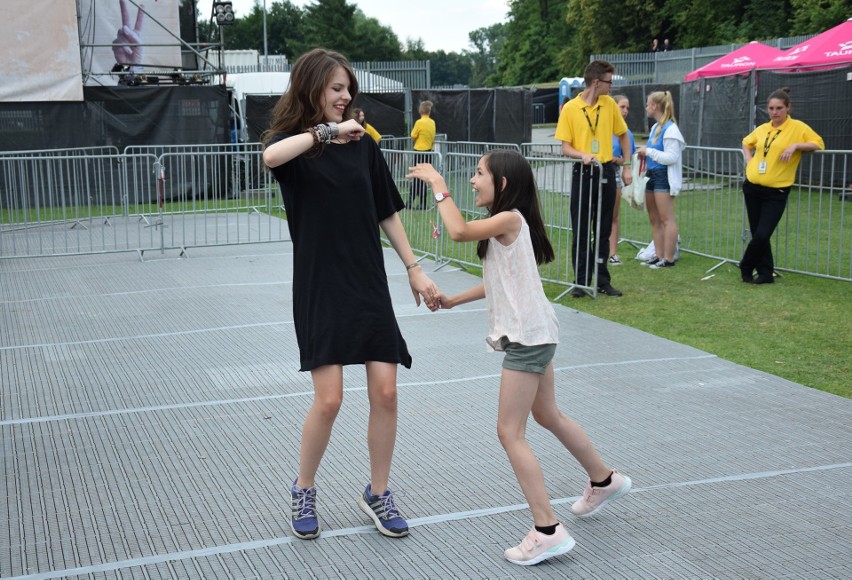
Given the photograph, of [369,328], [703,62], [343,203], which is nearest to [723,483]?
[369,328]

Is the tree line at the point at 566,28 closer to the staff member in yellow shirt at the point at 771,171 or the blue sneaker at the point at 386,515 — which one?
the staff member in yellow shirt at the point at 771,171

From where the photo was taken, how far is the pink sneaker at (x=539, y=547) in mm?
4004

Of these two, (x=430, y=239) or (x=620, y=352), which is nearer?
(x=620, y=352)

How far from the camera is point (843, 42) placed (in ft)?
63.7

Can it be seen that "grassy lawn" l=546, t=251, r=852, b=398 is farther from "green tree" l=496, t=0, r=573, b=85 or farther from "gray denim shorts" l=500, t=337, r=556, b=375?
"green tree" l=496, t=0, r=573, b=85

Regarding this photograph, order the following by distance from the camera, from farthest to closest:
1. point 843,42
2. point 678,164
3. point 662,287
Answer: point 843,42 → point 678,164 → point 662,287

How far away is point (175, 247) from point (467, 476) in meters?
8.74

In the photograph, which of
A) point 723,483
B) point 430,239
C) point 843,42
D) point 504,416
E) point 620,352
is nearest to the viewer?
point 504,416

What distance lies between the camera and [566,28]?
79.3 metres

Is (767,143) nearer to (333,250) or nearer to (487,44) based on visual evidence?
(333,250)

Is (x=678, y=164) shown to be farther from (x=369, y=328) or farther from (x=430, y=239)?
(x=369, y=328)

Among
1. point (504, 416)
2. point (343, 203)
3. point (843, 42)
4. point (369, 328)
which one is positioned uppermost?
point (843, 42)

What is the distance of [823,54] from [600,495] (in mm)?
17561

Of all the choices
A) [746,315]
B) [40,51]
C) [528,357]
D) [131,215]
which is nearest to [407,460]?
[528,357]
